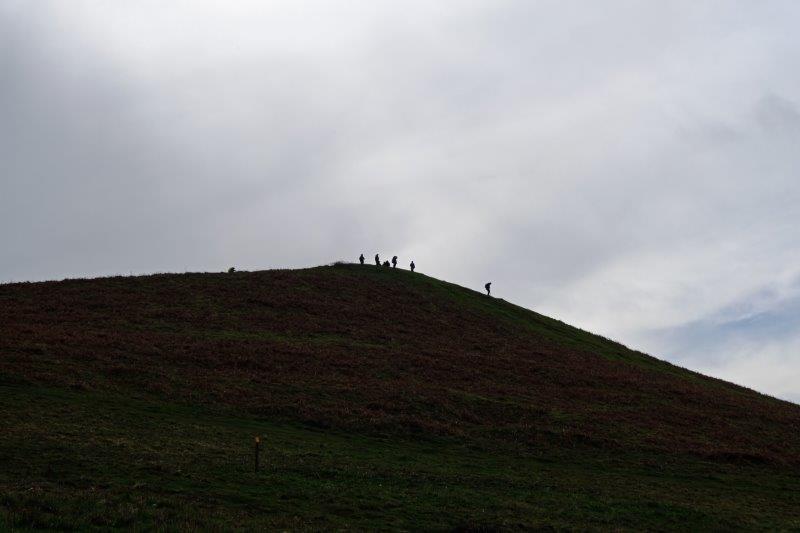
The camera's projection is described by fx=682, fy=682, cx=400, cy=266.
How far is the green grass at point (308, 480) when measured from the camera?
754 inches

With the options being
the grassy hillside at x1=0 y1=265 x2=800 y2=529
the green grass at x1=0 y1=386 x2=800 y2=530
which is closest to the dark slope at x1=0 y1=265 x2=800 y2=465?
the grassy hillside at x1=0 y1=265 x2=800 y2=529

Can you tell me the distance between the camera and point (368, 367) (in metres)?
49.2

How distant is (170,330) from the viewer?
53.9 metres

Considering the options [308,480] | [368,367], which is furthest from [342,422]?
[368,367]

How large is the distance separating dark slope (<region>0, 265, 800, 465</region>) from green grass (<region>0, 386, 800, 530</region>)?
2.62 meters

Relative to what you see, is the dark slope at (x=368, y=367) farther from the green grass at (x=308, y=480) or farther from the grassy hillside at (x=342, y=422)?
the green grass at (x=308, y=480)

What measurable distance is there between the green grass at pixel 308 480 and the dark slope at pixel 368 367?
2.62m

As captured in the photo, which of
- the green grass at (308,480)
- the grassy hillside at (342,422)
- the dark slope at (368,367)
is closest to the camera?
the green grass at (308,480)

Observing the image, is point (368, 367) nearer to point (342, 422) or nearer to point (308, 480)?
point (342, 422)

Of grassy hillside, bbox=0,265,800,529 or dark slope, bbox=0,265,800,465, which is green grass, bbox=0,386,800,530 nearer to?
grassy hillside, bbox=0,265,800,529

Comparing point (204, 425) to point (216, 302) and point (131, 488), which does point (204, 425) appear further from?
point (216, 302)

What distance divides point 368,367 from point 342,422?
12910 millimetres

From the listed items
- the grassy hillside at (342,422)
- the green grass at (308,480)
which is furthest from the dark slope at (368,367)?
the green grass at (308,480)

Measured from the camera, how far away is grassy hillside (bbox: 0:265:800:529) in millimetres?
21781
